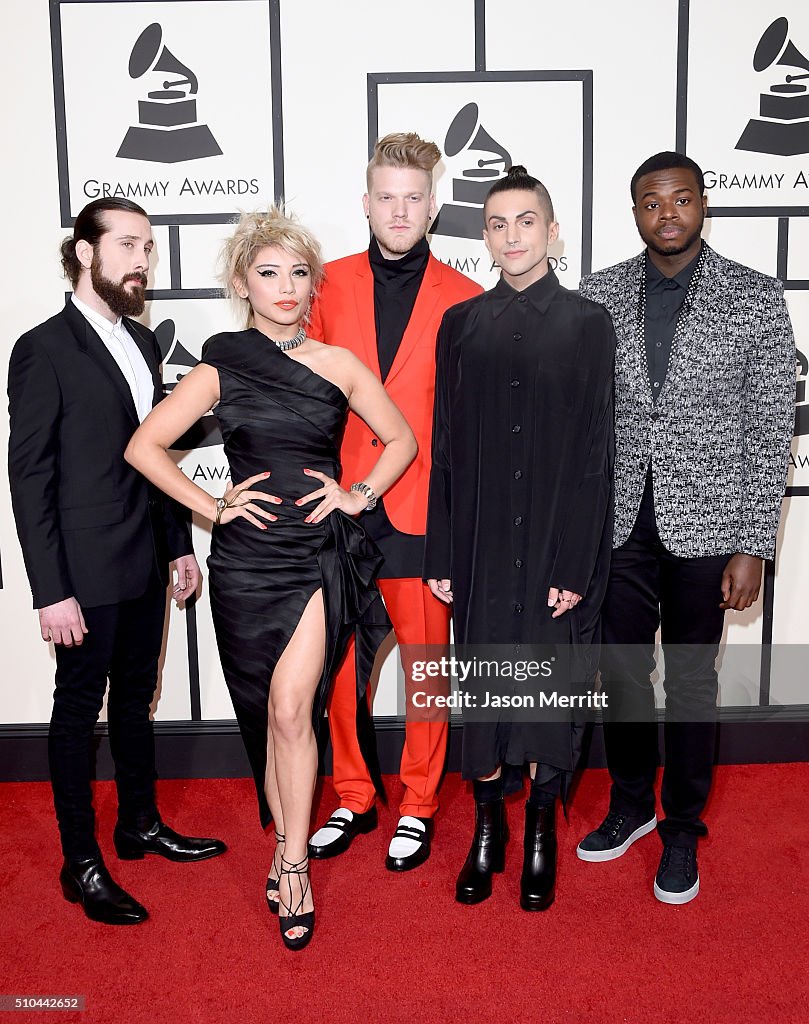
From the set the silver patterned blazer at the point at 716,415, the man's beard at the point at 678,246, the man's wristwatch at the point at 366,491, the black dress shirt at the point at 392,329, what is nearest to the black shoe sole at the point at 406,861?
the black dress shirt at the point at 392,329

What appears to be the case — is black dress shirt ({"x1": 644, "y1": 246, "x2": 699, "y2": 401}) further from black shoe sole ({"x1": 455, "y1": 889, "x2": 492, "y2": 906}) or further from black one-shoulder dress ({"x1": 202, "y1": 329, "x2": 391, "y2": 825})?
black shoe sole ({"x1": 455, "y1": 889, "x2": 492, "y2": 906})

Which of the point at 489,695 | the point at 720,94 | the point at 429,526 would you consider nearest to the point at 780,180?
the point at 720,94

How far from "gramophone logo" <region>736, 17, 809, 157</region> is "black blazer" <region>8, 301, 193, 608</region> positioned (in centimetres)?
244

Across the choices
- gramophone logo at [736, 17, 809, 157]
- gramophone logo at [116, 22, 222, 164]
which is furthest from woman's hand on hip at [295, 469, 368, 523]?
gramophone logo at [736, 17, 809, 157]

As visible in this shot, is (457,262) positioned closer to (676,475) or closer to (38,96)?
(676,475)

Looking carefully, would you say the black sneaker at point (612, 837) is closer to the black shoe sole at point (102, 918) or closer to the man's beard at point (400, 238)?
the black shoe sole at point (102, 918)

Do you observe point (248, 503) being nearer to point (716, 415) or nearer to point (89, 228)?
point (89, 228)

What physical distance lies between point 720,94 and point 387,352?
164cm

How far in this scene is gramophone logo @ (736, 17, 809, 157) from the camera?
322 centimetres

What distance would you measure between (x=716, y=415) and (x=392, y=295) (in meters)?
1.04

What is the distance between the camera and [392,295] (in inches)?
110

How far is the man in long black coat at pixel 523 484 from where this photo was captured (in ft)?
7.82

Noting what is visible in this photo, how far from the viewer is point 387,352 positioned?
9.08 ft

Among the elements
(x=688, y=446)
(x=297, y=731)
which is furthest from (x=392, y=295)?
(x=297, y=731)
